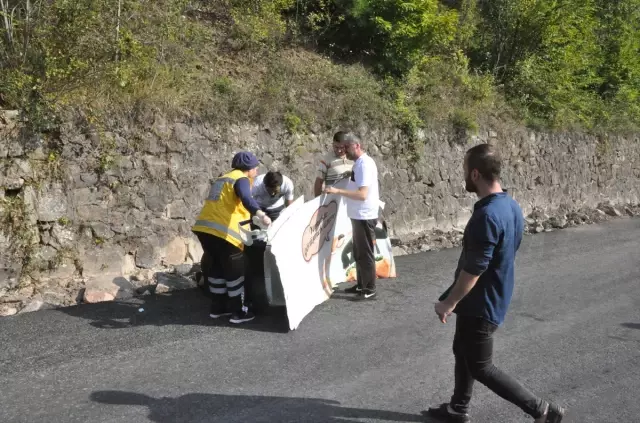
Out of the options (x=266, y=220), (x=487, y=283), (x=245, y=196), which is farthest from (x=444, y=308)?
(x=245, y=196)

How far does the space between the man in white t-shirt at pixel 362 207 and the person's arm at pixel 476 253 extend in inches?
113

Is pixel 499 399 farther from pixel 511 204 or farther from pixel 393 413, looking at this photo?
pixel 511 204

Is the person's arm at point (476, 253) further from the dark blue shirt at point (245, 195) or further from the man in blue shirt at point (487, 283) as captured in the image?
the dark blue shirt at point (245, 195)

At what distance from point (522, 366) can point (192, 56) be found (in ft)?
23.0

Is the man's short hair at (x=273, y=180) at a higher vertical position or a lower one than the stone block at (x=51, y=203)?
higher

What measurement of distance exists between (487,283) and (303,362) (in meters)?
1.96

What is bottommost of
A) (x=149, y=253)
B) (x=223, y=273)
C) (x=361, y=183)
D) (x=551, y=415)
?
(x=149, y=253)

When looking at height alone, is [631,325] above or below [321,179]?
below

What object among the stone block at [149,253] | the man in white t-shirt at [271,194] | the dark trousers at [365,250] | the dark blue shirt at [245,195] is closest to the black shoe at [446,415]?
the dark blue shirt at [245,195]

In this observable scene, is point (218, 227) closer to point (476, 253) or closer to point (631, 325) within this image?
point (476, 253)

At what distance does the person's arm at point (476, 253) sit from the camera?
354 centimetres

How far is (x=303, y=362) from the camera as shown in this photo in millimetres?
5004

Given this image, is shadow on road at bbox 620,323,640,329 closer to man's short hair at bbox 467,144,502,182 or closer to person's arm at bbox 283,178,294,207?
man's short hair at bbox 467,144,502,182

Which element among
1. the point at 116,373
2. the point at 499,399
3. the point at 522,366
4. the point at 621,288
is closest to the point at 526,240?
the point at 621,288
